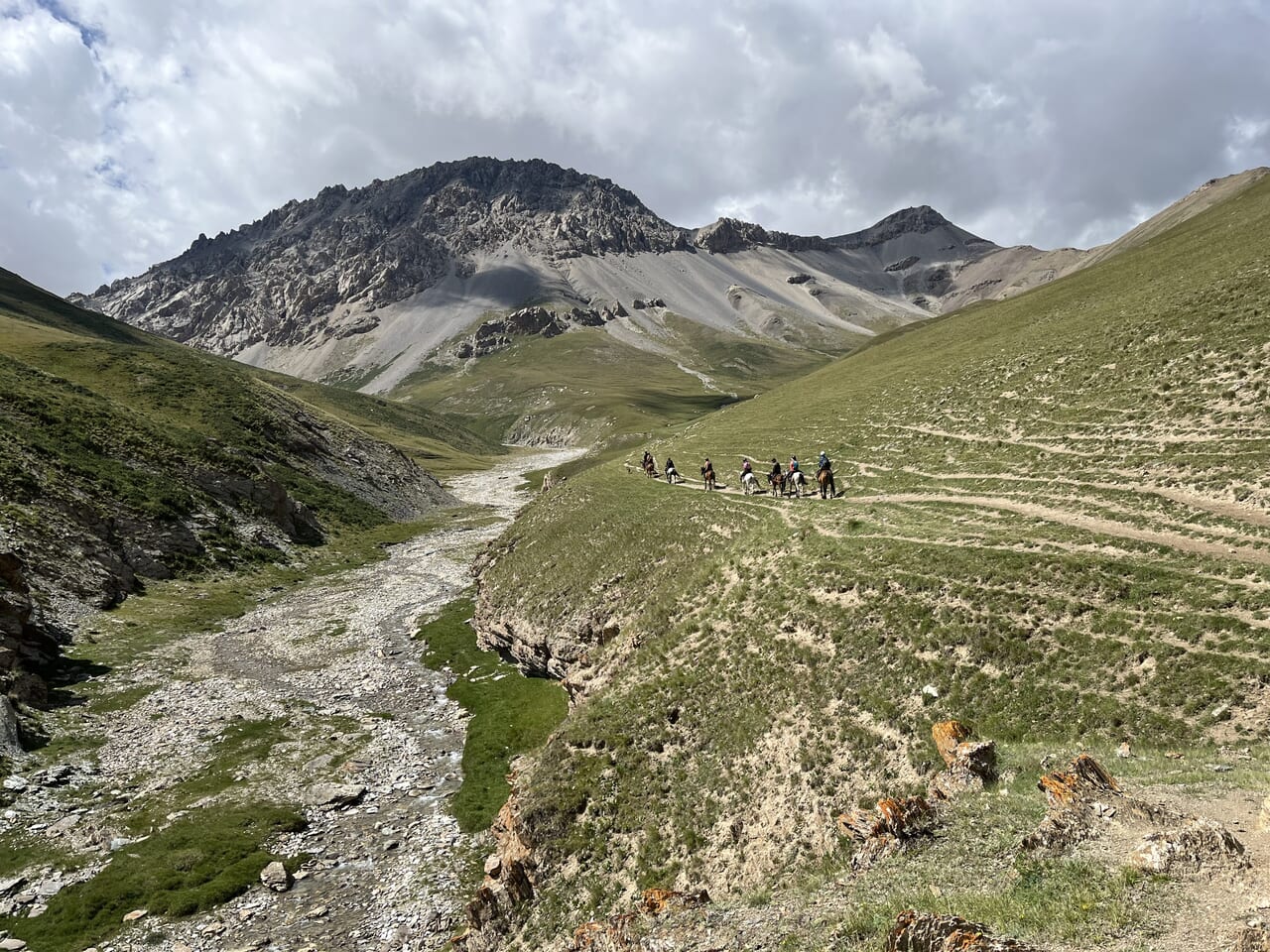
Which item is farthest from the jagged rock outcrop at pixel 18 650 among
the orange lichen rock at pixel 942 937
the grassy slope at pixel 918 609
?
the orange lichen rock at pixel 942 937

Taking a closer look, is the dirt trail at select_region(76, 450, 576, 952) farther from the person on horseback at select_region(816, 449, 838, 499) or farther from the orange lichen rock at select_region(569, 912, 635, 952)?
the person on horseback at select_region(816, 449, 838, 499)

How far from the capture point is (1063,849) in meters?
12.6

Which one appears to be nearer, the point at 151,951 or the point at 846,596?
the point at 151,951

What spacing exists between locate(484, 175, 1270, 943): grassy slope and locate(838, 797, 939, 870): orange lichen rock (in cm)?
306

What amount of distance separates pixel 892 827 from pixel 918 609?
13.3 m

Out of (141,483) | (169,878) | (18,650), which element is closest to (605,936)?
(169,878)

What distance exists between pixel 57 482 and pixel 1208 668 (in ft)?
298

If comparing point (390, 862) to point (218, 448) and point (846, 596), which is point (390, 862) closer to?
point (846, 596)

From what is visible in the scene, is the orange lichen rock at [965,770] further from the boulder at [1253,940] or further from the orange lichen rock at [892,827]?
the boulder at [1253,940]

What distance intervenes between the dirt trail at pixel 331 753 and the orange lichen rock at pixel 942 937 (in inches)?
800

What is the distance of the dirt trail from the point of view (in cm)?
2409

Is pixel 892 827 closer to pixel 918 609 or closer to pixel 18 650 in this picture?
pixel 918 609

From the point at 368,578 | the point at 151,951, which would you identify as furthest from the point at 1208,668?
the point at 368,578

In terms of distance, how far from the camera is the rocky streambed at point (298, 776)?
24.2 metres
